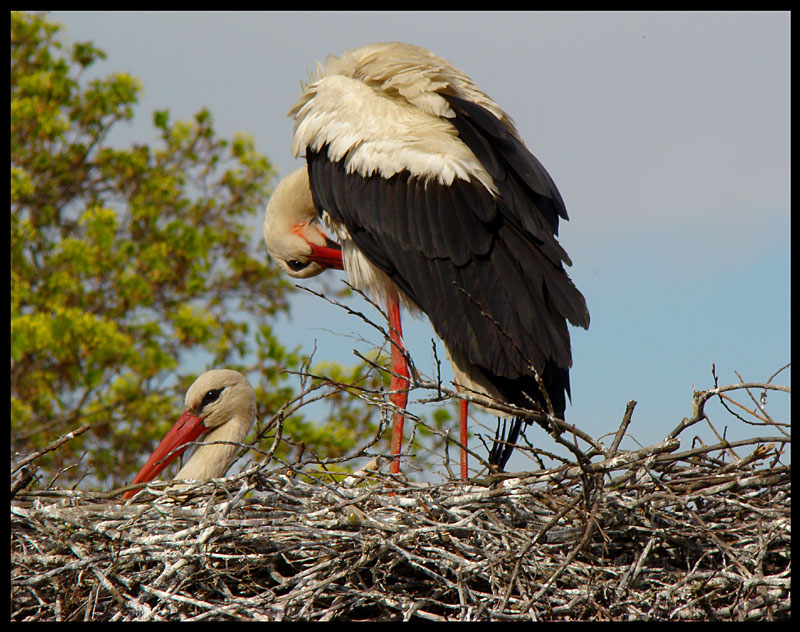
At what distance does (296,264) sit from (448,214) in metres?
1.01

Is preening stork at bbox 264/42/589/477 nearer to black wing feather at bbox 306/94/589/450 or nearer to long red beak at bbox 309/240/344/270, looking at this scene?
black wing feather at bbox 306/94/589/450

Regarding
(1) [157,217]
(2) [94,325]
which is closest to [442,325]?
(2) [94,325]

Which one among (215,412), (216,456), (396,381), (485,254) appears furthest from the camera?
(396,381)

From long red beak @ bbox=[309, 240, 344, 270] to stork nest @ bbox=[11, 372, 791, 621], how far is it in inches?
60.1


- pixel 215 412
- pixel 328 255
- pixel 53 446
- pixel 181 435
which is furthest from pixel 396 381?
pixel 53 446

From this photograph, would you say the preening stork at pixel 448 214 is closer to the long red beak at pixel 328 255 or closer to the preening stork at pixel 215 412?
the long red beak at pixel 328 255

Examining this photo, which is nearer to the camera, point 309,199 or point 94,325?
point 309,199

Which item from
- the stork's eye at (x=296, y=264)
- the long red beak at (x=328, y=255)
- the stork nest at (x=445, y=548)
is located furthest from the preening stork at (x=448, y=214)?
the stork nest at (x=445, y=548)

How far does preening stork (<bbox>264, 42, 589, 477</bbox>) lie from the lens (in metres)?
3.40

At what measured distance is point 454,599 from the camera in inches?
106

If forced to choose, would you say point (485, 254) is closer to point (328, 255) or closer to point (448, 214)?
point (448, 214)

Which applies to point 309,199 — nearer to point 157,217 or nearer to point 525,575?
point 525,575

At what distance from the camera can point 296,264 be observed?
4.27 metres
